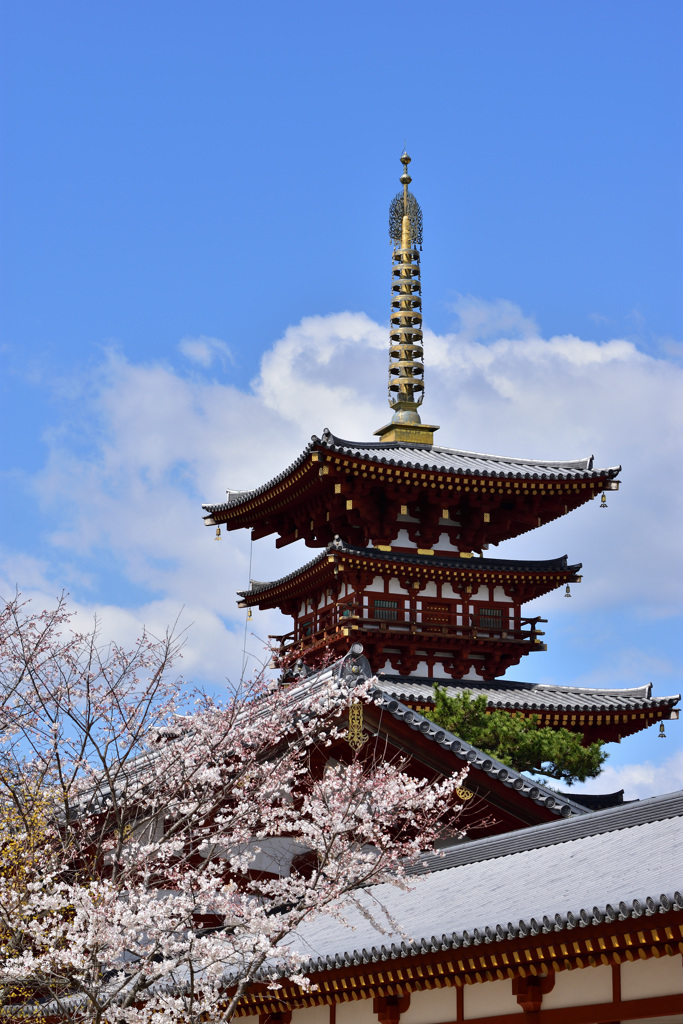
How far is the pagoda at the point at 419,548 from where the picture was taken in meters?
29.4

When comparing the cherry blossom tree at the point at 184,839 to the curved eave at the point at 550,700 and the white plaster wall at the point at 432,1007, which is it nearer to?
the white plaster wall at the point at 432,1007

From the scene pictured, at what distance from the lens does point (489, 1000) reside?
11.8 metres

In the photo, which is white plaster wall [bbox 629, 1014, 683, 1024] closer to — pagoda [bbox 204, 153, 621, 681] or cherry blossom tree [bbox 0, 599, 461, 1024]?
cherry blossom tree [bbox 0, 599, 461, 1024]

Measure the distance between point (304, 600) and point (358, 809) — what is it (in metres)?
18.7

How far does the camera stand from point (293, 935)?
1442 centimetres

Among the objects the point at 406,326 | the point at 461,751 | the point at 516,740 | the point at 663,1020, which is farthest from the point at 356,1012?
the point at 406,326

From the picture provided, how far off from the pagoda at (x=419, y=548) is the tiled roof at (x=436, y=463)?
0.03 m

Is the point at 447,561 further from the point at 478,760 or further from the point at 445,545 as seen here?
the point at 478,760

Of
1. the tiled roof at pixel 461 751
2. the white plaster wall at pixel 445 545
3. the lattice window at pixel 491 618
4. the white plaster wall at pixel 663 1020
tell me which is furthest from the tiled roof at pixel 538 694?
the white plaster wall at pixel 663 1020

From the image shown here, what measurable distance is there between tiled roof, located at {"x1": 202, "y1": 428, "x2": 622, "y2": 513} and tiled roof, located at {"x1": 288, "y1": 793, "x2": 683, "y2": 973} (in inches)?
552

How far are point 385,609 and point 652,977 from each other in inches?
776

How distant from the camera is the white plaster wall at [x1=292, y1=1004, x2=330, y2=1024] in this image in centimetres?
1379

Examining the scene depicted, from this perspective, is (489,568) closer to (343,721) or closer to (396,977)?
(343,721)

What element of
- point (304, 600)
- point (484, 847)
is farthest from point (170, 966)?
point (304, 600)
